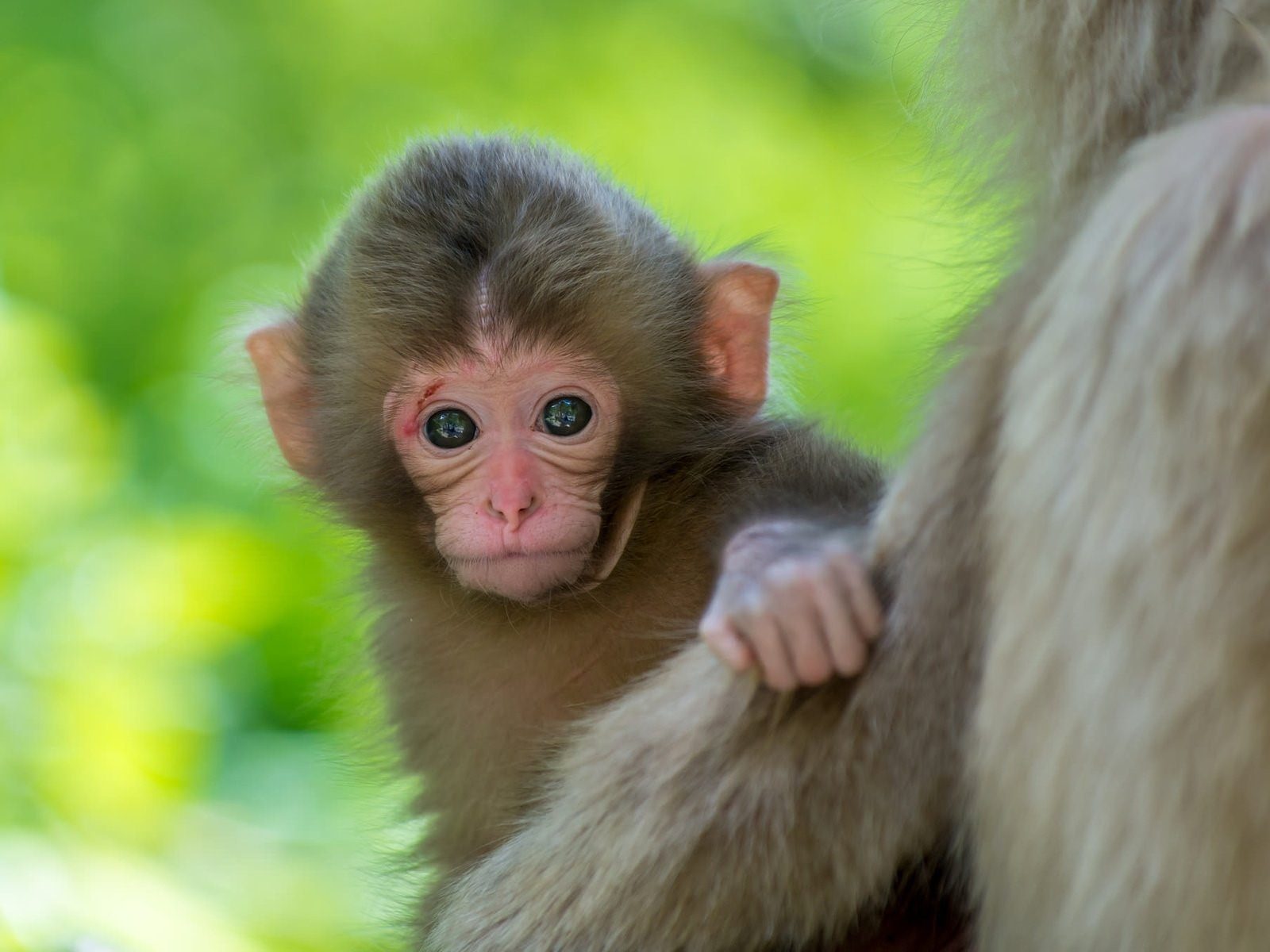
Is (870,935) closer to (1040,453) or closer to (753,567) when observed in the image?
(753,567)

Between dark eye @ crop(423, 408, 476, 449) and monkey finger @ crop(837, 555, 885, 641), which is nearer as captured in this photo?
monkey finger @ crop(837, 555, 885, 641)

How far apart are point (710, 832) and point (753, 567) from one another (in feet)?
0.86

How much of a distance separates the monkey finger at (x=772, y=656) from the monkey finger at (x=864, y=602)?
2.6 inches

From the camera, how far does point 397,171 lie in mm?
2053

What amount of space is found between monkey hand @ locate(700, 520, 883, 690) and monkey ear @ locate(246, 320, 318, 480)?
924 mm

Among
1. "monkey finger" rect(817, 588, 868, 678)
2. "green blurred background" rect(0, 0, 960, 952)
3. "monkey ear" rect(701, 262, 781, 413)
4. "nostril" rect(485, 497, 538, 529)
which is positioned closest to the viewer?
"monkey finger" rect(817, 588, 868, 678)

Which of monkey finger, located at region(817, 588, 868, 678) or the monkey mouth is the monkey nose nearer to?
the monkey mouth

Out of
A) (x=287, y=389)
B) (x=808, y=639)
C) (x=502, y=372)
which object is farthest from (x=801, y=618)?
(x=287, y=389)

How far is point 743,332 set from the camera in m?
2.20

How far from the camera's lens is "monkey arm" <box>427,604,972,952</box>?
4.33 ft

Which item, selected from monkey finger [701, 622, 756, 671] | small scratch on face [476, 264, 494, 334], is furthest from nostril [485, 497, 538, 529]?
monkey finger [701, 622, 756, 671]

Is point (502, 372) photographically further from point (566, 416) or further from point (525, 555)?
point (525, 555)

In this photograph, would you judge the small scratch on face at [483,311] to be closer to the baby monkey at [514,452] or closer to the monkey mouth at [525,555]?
the baby monkey at [514,452]

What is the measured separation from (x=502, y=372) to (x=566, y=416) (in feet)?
0.31
